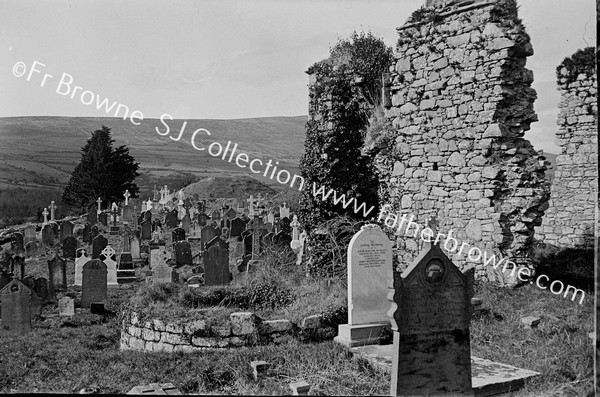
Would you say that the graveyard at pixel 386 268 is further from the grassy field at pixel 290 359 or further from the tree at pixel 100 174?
the tree at pixel 100 174

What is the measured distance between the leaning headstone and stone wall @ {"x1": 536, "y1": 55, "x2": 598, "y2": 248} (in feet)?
25.4

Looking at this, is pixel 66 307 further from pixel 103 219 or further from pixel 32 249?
pixel 103 219

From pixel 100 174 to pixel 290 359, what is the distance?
21581 millimetres

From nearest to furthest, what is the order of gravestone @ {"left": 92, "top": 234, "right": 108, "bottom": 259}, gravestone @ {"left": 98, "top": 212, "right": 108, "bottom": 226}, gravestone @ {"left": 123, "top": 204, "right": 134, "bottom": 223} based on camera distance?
gravestone @ {"left": 92, "top": 234, "right": 108, "bottom": 259} < gravestone @ {"left": 98, "top": 212, "right": 108, "bottom": 226} < gravestone @ {"left": 123, "top": 204, "right": 134, "bottom": 223}

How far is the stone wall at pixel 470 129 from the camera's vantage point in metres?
10.1

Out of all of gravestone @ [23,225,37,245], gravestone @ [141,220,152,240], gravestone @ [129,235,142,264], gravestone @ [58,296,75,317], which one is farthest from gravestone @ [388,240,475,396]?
gravestone @ [23,225,37,245]

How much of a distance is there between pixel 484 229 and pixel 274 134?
17.4 m

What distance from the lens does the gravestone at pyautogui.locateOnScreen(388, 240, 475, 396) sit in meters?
5.29

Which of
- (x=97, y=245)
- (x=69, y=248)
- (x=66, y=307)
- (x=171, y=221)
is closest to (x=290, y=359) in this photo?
(x=66, y=307)

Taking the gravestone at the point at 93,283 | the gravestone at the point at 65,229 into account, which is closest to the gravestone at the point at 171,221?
the gravestone at the point at 65,229

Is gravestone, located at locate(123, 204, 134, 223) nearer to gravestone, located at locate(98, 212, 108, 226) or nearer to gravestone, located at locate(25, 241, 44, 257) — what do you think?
gravestone, located at locate(98, 212, 108, 226)

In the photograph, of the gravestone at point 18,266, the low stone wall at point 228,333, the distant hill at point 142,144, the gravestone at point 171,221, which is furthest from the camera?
the distant hill at point 142,144

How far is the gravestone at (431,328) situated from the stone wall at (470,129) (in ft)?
16.3

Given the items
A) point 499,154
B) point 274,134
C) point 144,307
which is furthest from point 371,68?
point 274,134
